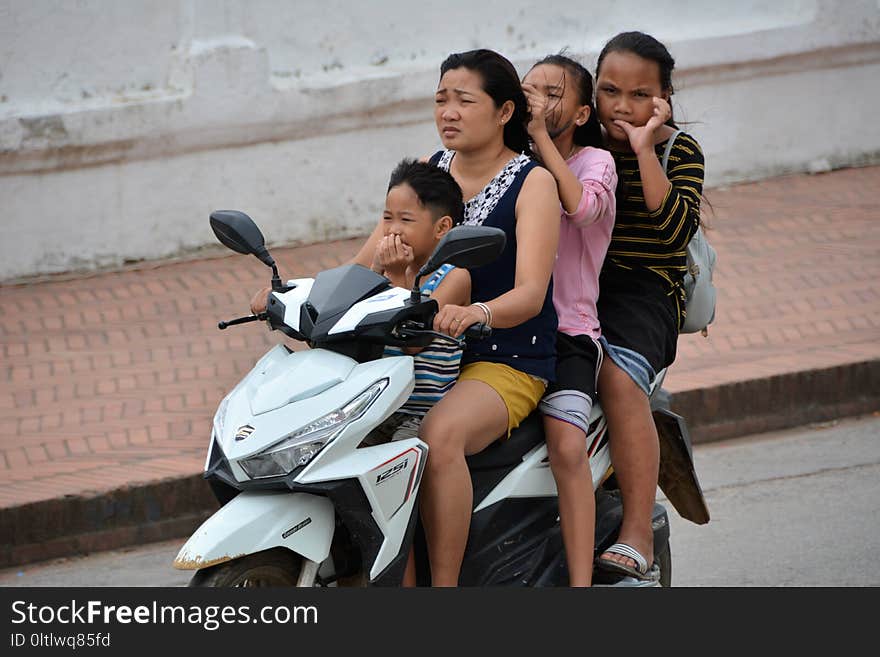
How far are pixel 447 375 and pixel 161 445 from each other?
2831 millimetres

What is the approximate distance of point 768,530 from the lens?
548 centimetres

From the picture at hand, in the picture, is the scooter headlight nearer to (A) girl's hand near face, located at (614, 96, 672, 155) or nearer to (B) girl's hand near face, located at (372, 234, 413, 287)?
(B) girl's hand near face, located at (372, 234, 413, 287)

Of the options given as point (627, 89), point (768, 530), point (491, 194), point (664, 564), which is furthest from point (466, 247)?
point (768, 530)

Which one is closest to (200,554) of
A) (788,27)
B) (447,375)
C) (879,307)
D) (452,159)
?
(447,375)

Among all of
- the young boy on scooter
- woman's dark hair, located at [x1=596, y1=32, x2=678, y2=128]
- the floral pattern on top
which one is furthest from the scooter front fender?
woman's dark hair, located at [x1=596, y1=32, x2=678, y2=128]

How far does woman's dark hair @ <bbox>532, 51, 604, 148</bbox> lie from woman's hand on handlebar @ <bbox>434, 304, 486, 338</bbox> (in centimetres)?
91

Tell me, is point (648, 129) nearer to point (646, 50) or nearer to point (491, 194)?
point (646, 50)

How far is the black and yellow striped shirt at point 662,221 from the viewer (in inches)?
158

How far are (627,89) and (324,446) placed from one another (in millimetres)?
1477

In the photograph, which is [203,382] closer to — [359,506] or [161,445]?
[161,445]

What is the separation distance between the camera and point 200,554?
3.24 meters

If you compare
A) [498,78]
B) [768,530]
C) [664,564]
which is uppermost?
[498,78]

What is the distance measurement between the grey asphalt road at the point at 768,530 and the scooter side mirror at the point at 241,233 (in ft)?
6.52

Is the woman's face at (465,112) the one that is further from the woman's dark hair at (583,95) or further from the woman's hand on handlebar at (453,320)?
the woman's hand on handlebar at (453,320)
